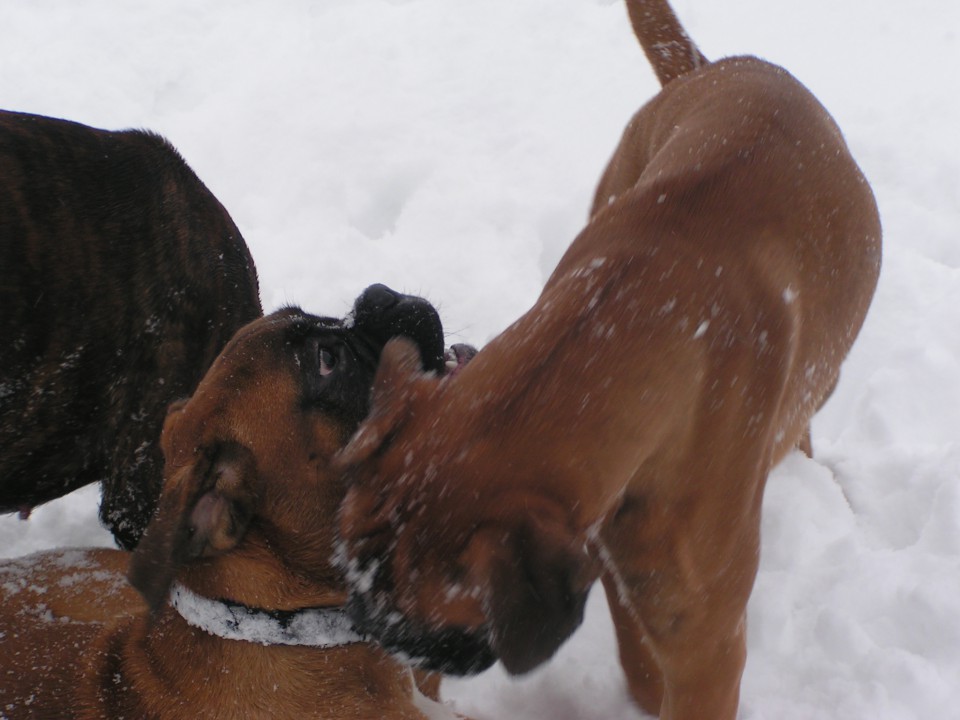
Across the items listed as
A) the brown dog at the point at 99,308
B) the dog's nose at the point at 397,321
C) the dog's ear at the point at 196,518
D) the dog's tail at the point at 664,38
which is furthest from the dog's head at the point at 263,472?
the dog's tail at the point at 664,38

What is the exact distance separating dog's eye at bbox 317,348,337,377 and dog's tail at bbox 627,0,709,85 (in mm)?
1928

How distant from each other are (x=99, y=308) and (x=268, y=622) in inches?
51.5

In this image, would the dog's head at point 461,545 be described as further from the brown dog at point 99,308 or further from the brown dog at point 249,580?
the brown dog at point 99,308

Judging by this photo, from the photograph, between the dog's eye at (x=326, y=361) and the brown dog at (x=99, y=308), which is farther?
the brown dog at (x=99, y=308)

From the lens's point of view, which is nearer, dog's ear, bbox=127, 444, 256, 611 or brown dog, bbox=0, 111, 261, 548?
dog's ear, bbox=127, 444, 256, 611

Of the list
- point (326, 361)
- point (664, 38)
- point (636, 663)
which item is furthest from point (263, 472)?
point (664, 38)

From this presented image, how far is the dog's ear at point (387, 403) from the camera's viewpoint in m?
1.64

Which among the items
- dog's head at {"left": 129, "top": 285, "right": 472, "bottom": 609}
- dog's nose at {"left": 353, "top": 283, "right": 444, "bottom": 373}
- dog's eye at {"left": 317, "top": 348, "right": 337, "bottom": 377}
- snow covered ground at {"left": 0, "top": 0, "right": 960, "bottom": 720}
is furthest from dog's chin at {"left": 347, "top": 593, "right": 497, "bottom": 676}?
snow covered ground at {"left": 0, "top": 0, "right": 960, "bottom": 720}

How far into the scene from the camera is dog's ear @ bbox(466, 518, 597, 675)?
1.46 metres

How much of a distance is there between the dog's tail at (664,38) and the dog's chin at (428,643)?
2729mm

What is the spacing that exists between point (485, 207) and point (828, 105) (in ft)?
7.12

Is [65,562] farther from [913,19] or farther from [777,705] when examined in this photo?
[913,19]

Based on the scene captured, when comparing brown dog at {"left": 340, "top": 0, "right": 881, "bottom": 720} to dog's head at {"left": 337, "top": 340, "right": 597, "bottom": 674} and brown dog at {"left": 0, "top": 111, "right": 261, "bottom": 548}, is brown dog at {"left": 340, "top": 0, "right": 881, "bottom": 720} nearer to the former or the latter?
dog's head at {"left": 337, "top": 340, "right": 597, "bottom": 674}

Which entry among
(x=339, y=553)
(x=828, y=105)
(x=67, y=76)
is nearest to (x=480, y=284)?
(x=828, y=105)
